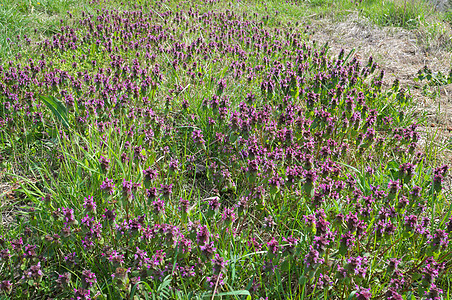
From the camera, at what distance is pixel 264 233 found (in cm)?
262

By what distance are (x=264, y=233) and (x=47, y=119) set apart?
8.17ft

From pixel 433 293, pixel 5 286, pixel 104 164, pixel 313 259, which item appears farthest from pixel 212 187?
pixel 433 293

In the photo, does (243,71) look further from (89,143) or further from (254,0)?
(254,0)

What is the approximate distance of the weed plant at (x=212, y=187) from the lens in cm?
203

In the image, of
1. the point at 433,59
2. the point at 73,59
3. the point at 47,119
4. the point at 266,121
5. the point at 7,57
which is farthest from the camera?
the point at 433,59

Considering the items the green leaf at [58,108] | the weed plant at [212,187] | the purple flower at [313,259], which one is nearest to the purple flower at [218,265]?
the weed plant at [212,187]

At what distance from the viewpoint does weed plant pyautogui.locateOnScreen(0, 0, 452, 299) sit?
2.03m

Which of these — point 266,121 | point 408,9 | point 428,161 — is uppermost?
point 408,9

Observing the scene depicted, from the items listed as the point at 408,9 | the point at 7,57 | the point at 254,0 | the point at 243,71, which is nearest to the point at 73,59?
the point at 7,57

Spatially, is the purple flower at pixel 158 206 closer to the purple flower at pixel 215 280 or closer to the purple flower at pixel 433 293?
the purple flower at pixel 215 280

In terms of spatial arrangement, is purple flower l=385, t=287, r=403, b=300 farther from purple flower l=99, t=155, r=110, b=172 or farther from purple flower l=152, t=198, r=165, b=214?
purple flower l=99, t=155, r=110, b=172

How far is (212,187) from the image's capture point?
312 centimetres

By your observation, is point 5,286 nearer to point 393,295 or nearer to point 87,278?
point 87,278

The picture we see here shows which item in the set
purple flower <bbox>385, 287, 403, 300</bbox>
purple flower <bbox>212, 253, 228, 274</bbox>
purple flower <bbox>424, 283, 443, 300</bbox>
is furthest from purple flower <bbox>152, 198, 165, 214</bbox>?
purple flower <bbox>424, 283, 443, 300</bbox>
